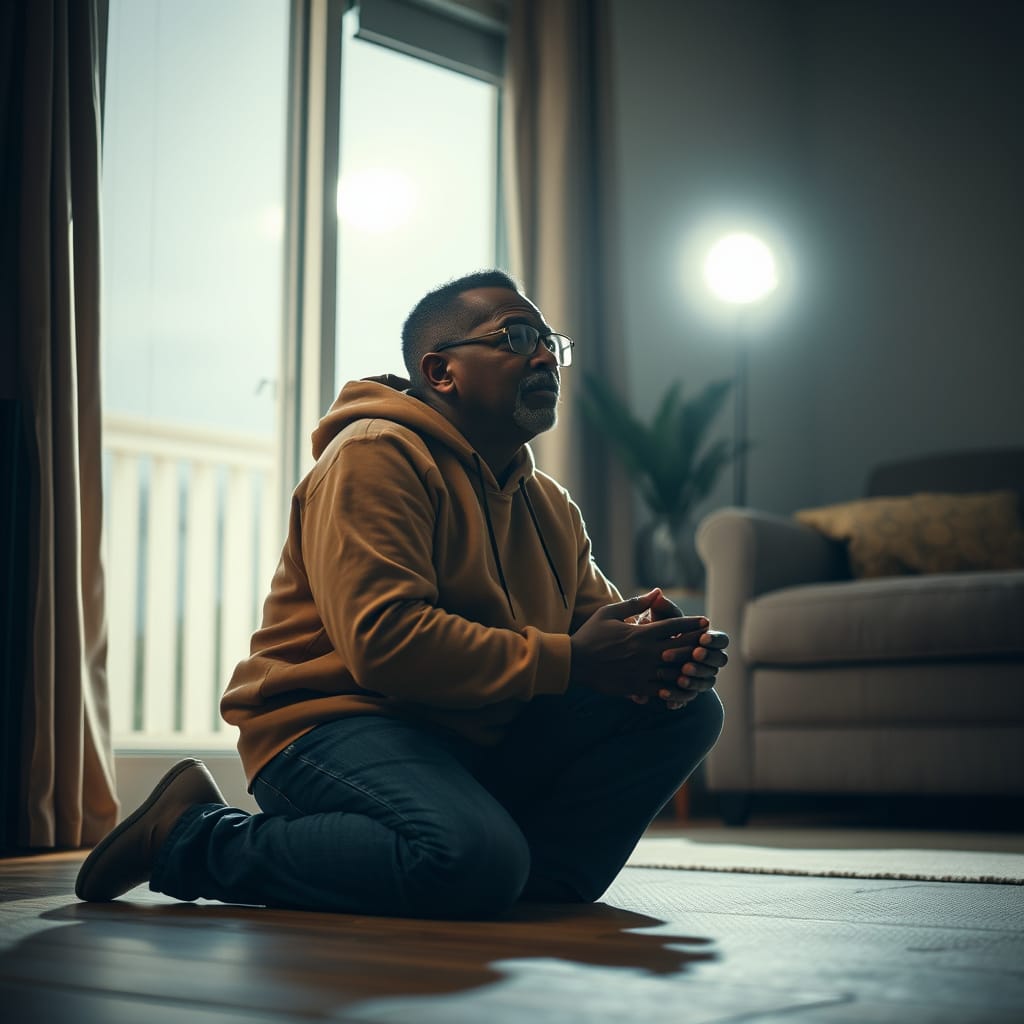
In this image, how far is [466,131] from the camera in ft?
12.2

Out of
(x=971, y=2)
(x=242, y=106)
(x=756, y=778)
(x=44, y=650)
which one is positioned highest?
(x=971, y=2)

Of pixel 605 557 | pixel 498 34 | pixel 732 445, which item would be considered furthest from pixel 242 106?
pixel 732 445

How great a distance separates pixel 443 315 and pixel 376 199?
6.17ft

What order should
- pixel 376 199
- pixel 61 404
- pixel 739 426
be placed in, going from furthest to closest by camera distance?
pixel 739 426
pixel 376 199
pixel 61 404

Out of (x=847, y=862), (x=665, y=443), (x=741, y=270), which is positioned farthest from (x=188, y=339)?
(x=847, y=862)

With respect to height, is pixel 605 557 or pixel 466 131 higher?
pixel 466 131

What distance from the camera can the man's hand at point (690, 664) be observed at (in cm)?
146

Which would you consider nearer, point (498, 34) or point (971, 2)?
point (498, 34)

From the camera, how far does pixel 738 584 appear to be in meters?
2.93

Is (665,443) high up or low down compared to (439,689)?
up

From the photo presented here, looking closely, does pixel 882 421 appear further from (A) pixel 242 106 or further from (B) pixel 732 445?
(A) pixel 242 106

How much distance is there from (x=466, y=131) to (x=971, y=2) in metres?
1.75

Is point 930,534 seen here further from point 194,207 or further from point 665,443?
point 194,207

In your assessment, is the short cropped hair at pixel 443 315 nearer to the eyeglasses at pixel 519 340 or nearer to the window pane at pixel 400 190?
the eyeglasses at pixel 519 340
